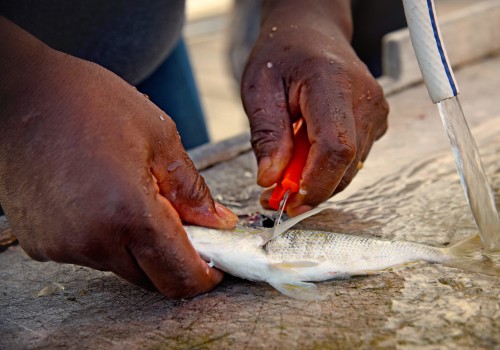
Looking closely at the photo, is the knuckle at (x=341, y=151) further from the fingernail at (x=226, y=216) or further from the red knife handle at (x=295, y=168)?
the fingernail at (x=226, y=216)

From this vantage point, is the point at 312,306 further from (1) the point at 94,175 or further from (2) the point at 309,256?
(1) the point at 94,175

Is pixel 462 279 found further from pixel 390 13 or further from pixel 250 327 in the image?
pixel 390 13

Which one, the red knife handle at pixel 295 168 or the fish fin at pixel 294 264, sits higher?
the red knife handle at pixel 295 168

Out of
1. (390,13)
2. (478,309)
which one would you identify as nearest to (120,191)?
(478,309)

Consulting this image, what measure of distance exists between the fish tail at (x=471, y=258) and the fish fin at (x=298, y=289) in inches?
13.6

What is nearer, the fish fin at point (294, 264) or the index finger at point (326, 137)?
the fish fin at point (294, 264)

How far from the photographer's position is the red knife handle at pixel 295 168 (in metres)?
1.85

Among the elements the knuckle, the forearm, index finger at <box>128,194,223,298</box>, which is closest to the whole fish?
index finger at <box>128,194,223,298</box>

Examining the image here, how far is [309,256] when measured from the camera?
167 centimetres

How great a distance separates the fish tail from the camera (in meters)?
1.60

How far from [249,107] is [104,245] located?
29.0 inches

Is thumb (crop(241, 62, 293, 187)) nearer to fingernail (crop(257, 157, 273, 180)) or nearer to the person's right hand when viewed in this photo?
fingernail (crop(257, 157, 273, 180))

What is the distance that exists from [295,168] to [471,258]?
0.53 metres

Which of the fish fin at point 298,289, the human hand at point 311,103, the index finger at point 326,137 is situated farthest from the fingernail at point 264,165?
the fish fin at point 298,289
